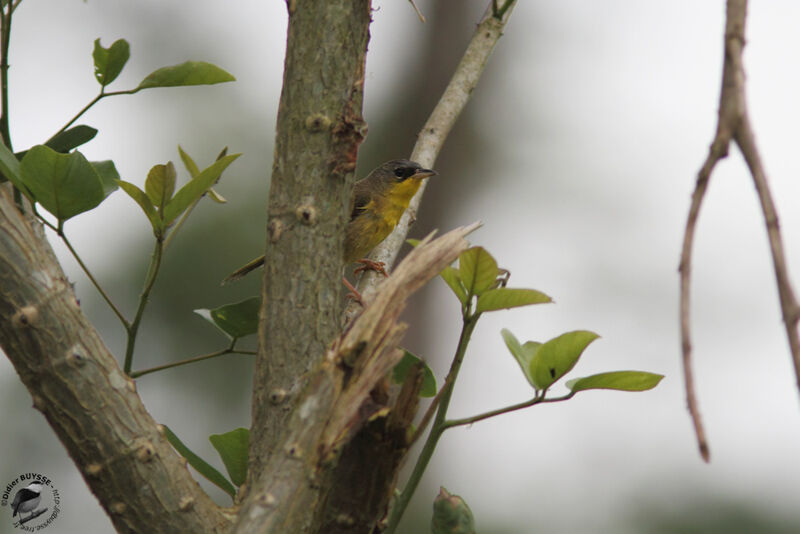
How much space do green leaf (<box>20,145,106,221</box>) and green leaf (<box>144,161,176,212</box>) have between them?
0.31 ft

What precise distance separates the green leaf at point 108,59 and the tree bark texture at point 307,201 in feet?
1.85

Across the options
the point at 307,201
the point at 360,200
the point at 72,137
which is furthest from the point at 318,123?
the point at 360,200

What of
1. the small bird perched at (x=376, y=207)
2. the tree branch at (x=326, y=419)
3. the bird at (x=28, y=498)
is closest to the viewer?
the tree branch at (x=326, y=419)

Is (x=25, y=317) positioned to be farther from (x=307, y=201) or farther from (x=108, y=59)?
(x=108, y=59)

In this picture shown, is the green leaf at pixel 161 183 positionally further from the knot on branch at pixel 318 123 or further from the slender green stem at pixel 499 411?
the slender green stem at pixel 499 411

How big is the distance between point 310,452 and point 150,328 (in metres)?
6.33

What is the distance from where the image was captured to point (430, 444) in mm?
1473

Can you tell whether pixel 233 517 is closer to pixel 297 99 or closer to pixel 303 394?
pixel 303 394

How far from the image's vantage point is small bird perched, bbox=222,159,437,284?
4.32 m

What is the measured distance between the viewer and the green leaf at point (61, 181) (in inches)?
62.7

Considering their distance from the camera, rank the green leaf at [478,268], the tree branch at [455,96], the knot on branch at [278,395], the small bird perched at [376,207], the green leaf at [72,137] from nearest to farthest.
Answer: the knot on branch at [278,395], the green leaf at [478,268], the green leaf at [72,137], the tree branch at [455,96], the small bird perched at [376,207]

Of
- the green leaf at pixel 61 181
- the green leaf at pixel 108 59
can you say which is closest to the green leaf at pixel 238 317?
the green leaf at pixel 61 181

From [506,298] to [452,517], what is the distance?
42 centimetres

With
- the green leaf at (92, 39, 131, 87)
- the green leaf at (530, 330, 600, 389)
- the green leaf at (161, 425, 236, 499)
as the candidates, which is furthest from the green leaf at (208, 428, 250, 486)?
the green leaf at (92, 39, 131, 87)
